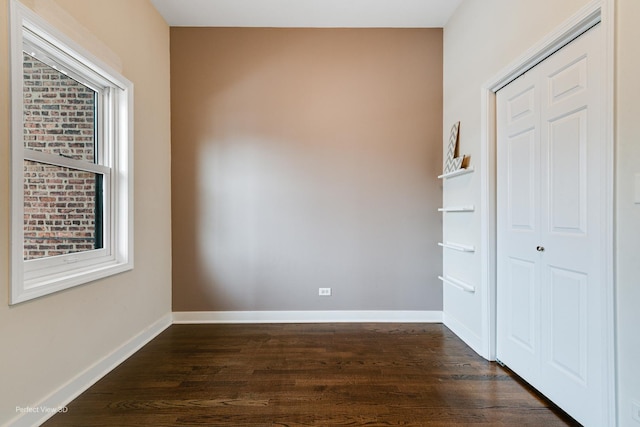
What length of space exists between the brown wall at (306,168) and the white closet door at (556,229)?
3.46ft

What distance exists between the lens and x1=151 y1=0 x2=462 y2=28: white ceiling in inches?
111

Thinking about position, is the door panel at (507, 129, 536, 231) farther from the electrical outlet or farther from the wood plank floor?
the wood plank floor

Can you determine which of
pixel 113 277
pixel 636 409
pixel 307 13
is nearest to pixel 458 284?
pixel 636 409

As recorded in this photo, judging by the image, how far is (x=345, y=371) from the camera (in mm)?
2211

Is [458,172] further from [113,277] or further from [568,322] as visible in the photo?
[113,277]

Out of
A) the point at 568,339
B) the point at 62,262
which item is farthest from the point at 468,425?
the point at 62,262

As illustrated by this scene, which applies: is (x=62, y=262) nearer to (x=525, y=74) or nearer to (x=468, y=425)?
(x=468, y=425)

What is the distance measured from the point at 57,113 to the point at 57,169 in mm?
367

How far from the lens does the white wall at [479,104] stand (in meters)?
1.32

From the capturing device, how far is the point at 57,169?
193 cm

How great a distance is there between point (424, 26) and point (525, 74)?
1578 millimetres

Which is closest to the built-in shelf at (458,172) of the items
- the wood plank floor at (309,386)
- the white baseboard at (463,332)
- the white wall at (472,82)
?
the white wall at (472,82)

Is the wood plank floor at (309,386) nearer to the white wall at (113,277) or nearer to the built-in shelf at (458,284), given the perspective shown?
the white wall at (113,277)

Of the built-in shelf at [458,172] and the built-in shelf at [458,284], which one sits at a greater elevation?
the built-in shelf at [458,172]
